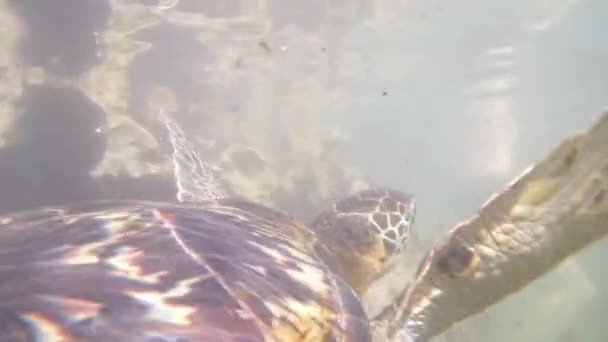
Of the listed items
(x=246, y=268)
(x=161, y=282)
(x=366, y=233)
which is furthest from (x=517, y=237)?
(x=366, y=233)

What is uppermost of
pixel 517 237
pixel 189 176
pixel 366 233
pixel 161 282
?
pixel 161 282

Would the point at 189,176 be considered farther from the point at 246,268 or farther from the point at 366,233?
the point at 246,268

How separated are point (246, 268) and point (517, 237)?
39.0 inches

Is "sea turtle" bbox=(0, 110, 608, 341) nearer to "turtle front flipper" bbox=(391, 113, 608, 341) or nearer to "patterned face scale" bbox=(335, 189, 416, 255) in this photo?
"turtle front flipper" bbox=(391, 113, 608, 341)

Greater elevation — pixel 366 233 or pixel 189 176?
pixel 189 176

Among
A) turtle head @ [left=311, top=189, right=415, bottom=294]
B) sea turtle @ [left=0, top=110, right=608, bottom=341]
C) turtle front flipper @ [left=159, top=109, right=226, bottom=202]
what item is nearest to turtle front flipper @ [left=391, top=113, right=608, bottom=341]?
sea turtle @ [left=0, top=110, right=608, bottom=341]

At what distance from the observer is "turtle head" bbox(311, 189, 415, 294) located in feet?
11.0

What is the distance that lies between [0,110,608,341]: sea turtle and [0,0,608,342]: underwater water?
6.08ft

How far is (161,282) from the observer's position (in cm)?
162

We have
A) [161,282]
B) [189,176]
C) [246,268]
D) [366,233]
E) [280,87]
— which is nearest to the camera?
[161,282]

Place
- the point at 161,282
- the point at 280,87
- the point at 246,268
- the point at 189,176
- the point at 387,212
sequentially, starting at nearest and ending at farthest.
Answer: the point at 161,282 → the point at 246,268 → the point at 387,212 → the point at 189,176 → the point at 280,87

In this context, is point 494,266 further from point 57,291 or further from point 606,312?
point 606,312

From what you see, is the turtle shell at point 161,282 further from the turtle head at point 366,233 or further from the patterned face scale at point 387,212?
the patterned face scale at point 387,212

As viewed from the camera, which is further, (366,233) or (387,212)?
(387,212)
